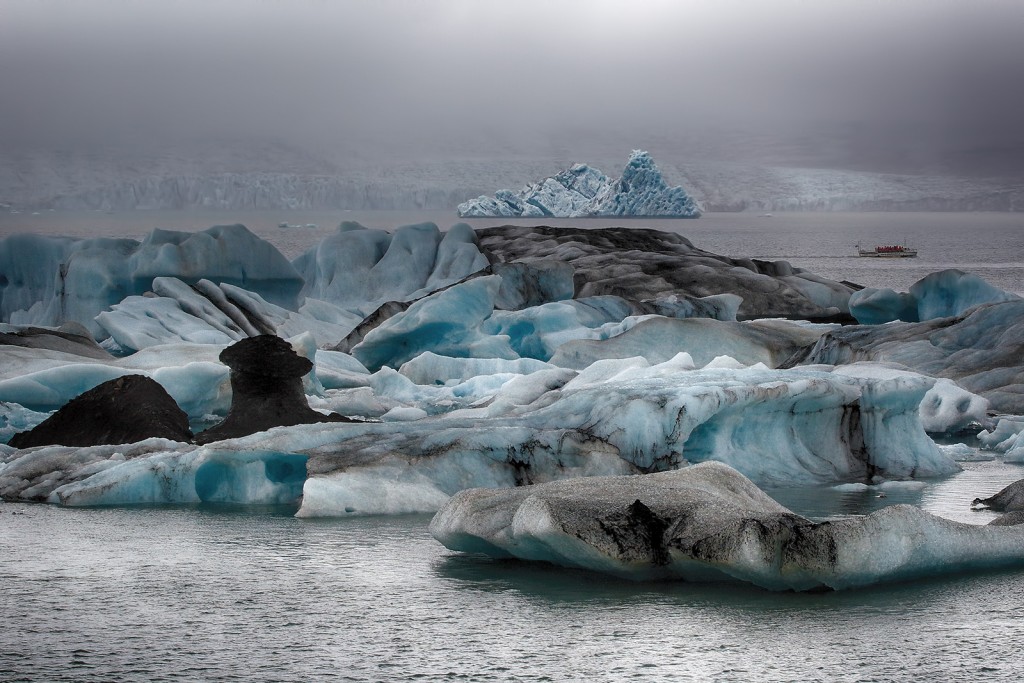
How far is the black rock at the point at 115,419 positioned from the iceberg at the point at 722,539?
541 cm

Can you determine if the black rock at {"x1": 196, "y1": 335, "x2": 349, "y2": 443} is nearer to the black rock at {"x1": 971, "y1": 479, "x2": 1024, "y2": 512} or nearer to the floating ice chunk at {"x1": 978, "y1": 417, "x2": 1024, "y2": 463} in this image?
the black rock at {"x1": 971, "y1": 479, "x2": 1024, "y2": 512}

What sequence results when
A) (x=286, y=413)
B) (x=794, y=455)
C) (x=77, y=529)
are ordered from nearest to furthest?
(x=77, y=529) < (x=794, y=455) < (x=286, y=413)

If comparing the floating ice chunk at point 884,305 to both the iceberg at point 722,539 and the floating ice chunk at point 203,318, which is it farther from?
the iceberg at point 722,539

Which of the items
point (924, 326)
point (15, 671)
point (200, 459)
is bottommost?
point (15, 671)

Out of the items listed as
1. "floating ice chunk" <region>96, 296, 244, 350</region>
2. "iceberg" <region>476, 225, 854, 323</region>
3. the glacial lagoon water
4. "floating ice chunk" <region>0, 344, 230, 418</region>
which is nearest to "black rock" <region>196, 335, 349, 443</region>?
"floating ice chunk" <region>0, 344, 230, 418</region>

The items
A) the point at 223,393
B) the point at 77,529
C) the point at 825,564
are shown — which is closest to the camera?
the point at 825,564

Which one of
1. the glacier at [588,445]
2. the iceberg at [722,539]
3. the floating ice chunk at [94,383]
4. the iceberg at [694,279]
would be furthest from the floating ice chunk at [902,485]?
the iceberg at [694,279]

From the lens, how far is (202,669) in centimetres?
478

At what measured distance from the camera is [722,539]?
5.80 meters

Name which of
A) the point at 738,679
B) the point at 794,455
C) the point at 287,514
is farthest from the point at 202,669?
the point at 794,455

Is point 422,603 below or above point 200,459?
below

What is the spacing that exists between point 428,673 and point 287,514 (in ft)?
13.7

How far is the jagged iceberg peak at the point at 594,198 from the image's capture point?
73562mm

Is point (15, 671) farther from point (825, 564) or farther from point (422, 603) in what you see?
point (825, 564)
